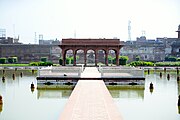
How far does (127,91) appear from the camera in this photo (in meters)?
17.4

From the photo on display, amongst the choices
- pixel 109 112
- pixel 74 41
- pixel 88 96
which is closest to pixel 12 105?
pixel 88 96

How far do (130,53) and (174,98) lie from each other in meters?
40.4

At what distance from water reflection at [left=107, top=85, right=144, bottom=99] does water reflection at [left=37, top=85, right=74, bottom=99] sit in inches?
90.3

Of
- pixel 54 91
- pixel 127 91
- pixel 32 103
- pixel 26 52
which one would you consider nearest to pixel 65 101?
pixel 32 103

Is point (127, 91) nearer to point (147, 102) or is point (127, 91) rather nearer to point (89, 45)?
point (147, 102)

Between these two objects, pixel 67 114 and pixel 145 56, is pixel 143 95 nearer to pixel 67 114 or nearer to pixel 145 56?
pixel 67 114

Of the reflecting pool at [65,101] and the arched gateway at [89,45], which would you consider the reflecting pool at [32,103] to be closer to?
the reflecting pool at [65,101]

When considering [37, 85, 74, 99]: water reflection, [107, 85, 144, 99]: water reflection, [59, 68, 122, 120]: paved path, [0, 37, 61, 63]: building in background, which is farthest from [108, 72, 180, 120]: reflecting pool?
[0, 37, 61, 63]: building in background

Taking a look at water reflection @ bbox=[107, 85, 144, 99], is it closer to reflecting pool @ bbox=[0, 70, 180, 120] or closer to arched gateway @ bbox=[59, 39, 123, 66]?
reflecting pool @ bbox=[0, 70, 180, 120]

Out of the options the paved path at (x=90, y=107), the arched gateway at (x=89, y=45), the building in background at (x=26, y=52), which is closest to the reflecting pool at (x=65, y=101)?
the paved path at (x=90, y=107)

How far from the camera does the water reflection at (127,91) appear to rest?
15.8m

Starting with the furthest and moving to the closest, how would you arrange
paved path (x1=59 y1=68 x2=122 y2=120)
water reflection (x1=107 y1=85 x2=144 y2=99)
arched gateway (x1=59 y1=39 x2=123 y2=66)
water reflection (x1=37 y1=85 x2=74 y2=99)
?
arched gateway (x1=59 y1=39 x2=123 y2=66) → water reflection (x1=37 y1=85 x2=74 y2=99) → water reflection (x1=107 y1=85 x2=144 y2=99) → paved path (x1=59 y1=68 x2=122 y2=120)

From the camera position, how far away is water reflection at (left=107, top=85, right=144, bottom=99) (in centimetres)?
1580

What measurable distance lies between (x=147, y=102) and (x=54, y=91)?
5509 millimetres
